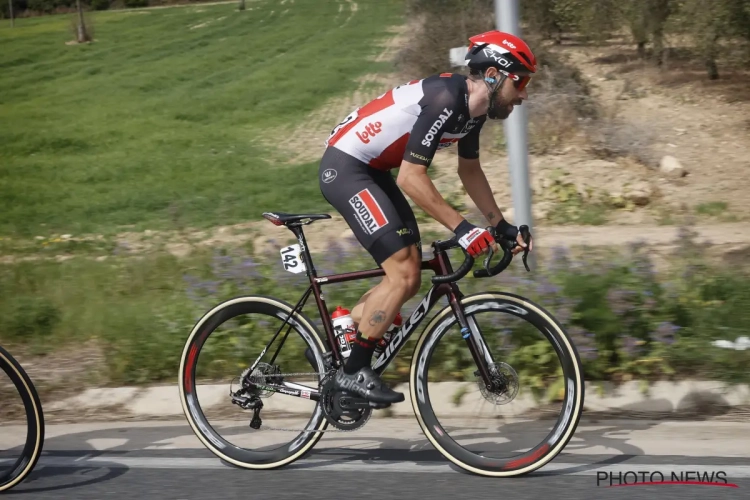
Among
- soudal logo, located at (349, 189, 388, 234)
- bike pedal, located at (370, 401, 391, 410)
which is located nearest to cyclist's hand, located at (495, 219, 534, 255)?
soudal logo, located at (349, 189, 388, 234)

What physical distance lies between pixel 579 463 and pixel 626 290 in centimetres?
151

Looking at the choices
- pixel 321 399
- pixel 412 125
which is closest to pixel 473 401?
pixel 321 399

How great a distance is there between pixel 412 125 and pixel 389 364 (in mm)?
1148

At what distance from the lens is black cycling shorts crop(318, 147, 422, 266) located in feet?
14.2

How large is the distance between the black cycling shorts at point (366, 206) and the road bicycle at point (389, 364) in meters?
0.16

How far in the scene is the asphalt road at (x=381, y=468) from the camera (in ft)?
13.9

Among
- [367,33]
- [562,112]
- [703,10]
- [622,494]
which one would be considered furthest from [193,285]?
[367,33]

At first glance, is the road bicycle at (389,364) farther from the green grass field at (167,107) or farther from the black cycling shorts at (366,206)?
the green grass field at (167,107)

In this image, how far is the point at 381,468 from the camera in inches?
180

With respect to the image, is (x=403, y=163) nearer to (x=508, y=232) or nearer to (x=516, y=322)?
(x=508, y=232)

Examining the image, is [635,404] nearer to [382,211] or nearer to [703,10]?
[382,211]

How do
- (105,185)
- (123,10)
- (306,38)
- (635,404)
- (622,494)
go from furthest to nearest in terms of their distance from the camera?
(123,10) → (306,38) → (105,185) → (635,404) → (622,494)

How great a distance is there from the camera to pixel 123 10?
4844cm

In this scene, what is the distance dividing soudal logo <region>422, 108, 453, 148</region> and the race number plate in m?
0.89
